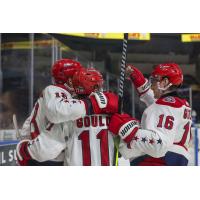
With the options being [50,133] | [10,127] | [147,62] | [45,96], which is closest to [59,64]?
[45,96]

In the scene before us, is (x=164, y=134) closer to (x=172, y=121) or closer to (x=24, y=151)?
(x=172, y=121)

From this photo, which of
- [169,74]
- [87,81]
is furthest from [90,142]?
[169,74]

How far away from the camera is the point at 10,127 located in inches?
189

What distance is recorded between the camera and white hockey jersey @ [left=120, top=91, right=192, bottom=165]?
1854 mm

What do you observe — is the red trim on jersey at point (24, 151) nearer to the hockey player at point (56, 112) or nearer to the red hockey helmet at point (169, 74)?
the hockey player at point (56, 112)

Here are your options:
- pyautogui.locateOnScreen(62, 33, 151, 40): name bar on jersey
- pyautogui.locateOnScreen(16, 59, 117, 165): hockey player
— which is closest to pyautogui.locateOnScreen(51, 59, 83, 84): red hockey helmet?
pyautogui.locateOnScreen(16, 59, 117, 165): hockey player

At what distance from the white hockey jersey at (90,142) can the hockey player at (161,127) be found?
0.06 m

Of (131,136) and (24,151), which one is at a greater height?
(131,136)

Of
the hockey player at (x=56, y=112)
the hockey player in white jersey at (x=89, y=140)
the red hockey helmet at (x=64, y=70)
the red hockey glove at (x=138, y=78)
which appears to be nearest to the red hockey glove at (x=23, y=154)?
the hockey player at (x=56, y=112)

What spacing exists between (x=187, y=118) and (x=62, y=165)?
0.64 meters

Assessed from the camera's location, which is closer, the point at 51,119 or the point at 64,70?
the point at 51,119

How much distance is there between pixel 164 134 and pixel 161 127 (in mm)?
38

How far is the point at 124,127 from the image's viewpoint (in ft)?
6.00

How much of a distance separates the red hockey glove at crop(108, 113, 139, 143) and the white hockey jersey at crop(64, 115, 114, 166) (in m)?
0.05
